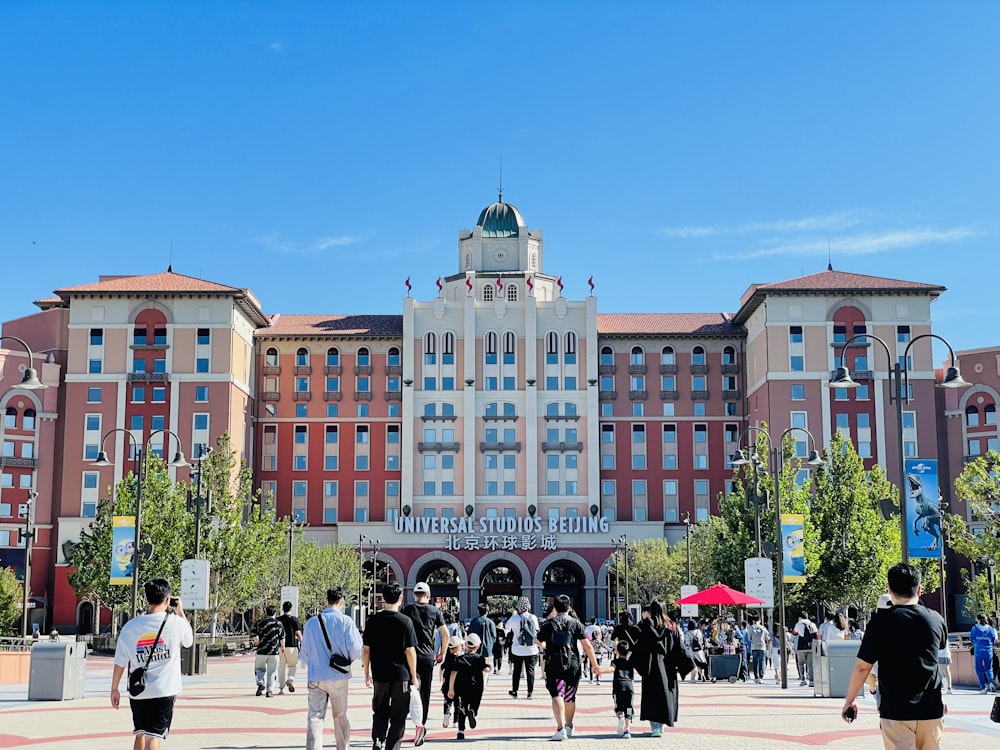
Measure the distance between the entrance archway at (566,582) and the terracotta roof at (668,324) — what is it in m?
16.1

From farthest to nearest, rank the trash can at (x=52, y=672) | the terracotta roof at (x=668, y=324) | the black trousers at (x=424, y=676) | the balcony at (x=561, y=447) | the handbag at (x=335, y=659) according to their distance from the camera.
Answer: the terracotta roof at (x=668, y=324), the balcony at (x=561, y=447), the trash can at (x=52, y=672), the black trousers at (x=424, y=676), the handbag at (x=335, y=659)

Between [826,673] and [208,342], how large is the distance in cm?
6078

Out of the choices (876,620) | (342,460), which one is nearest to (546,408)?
(342,460)

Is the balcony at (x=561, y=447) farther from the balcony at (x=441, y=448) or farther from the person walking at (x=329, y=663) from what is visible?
the person walking at (x=329, y=663)

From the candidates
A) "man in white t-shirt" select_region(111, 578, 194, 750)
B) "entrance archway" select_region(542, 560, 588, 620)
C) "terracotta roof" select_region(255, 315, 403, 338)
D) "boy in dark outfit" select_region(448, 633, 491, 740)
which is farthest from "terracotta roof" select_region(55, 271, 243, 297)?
"man in white t-shirt" select_region(111, 578, 194, 750)

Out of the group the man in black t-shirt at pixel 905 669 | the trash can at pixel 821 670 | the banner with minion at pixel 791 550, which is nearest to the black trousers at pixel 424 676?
the man in black t-shirt at pixel 905 669

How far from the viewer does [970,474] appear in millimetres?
39531

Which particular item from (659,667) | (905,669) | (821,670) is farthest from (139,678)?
(821,670)

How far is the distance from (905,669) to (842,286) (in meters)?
73.2

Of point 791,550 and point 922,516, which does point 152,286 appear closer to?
point 791,550

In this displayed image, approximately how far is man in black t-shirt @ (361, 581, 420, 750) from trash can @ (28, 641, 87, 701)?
13.0m

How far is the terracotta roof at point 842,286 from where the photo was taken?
7950cm

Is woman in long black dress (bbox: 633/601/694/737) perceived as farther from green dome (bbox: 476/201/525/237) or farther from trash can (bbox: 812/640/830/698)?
green dome (bbox: 476/201/525/237)

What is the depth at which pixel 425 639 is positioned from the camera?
16.6 metres
